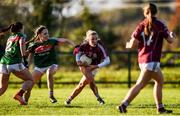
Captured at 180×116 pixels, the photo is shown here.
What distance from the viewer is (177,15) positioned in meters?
56.8

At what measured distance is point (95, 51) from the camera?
15.8 m

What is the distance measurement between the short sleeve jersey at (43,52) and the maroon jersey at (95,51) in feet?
3.13

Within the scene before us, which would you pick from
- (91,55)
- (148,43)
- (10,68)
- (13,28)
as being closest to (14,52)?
(10,68)

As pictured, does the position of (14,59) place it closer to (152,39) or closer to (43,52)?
(43,52)

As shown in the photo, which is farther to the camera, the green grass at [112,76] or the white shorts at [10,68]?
the green grass at [112,76]

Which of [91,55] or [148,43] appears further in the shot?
[91,55]

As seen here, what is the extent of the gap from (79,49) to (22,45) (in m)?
1.46

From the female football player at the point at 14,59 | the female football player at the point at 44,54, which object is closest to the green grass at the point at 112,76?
the female football player at the point at 44,54

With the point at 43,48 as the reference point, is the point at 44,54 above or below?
below

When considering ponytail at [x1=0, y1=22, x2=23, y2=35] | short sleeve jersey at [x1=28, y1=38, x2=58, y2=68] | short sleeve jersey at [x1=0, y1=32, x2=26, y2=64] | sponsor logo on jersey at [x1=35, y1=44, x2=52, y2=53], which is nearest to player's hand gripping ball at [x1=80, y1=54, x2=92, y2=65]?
short sleeve jersey at [x1=28, y1=38, x2=58, y2=68]

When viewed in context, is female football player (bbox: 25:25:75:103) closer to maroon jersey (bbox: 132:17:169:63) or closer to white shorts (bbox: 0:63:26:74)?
white shorts (bbox: 0:63:26:74)

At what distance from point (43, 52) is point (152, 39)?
428 cm

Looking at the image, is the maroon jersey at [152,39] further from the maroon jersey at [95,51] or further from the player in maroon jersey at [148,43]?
the maroon jersey at [95,51]

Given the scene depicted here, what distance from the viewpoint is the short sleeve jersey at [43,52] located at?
16.4 meters
